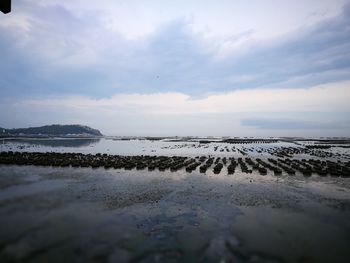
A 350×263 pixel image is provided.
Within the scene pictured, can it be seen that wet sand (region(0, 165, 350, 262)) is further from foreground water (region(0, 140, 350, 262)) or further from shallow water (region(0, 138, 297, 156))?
shallow water (region(0, 138, 297, 156))

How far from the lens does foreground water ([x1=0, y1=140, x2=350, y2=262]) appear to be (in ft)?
38.5

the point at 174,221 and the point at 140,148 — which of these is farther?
the point at 140,148

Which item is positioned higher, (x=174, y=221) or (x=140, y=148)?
(x=140, y=148)

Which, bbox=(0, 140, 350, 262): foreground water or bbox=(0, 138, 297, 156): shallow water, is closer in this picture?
bbox=(0, 140, 350, 262): foreground water

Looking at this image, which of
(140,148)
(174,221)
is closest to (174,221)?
(174,221)

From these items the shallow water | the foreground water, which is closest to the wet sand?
the foreground water

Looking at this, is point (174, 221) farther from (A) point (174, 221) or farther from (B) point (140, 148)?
(B) point (140, 148)

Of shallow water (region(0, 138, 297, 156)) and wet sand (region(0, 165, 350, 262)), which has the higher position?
Answer: shallow water (region(0, 138, 297, 156))

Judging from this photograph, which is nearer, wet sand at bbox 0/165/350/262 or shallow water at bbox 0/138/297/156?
wet sand at bbox 0/165/350/262

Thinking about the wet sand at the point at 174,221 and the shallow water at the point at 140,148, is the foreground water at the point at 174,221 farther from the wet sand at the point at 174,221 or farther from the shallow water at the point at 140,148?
the shallow water at the point at 140,148

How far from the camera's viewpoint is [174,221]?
15.9 metres

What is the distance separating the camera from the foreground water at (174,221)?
38.5ft

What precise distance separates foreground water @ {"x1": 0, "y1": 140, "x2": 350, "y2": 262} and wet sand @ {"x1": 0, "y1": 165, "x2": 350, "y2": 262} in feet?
0.15

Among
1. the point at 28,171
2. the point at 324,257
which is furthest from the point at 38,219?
the point at 28,171
